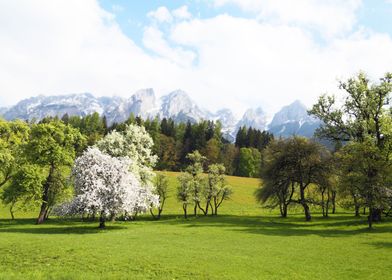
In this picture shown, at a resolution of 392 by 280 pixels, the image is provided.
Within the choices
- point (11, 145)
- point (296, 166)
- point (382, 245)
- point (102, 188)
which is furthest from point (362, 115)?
point (11, 145)

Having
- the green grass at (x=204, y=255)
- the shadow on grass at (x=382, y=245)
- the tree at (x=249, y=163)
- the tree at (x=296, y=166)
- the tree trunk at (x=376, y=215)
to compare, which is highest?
the tree at (x=249, y=163)

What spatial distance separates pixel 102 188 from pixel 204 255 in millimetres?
22638

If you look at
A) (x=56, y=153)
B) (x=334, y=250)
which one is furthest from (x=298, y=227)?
(x=56, y=153)

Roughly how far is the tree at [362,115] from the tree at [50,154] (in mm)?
42996

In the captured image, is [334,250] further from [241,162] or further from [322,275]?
[241,162]

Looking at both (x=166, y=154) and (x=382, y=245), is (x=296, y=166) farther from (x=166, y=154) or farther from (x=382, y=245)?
(x=166, y=154)

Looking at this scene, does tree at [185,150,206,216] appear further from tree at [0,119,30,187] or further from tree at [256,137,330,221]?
tree at [0,119,30,187]

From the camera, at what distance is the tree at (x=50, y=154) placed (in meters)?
56.7

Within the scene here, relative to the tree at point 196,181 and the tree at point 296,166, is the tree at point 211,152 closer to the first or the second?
the tree at point 196,181

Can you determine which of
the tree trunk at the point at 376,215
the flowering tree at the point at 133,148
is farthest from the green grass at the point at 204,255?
the flowering tree at the point at 133,148

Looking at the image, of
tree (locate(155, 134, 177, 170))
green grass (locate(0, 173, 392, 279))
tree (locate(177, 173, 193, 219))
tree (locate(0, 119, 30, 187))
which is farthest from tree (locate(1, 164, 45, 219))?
tree (locate(155, 134, 177, 170))

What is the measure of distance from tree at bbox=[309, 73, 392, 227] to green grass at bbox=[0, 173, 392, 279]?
1632cm

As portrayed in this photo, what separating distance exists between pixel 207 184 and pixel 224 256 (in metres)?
43.9

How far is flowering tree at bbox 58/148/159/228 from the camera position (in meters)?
48.0
